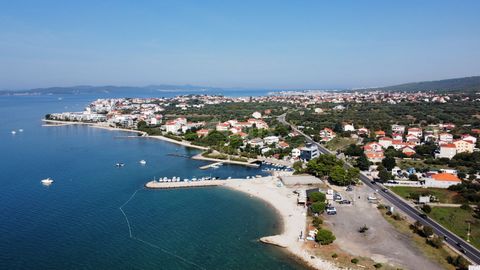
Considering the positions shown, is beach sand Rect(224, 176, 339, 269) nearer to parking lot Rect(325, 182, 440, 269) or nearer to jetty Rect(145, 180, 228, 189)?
jetty Rect(145, 180, 228, 189)

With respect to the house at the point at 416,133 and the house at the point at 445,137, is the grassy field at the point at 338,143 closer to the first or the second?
the house at the point at 416,133

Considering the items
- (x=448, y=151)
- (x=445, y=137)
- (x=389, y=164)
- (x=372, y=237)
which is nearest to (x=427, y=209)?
(x=372, y=237)

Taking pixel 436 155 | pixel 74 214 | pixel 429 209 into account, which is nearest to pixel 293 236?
pixel 429 209

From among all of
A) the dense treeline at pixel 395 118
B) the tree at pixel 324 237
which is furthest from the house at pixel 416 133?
the tree at pixel 324 237

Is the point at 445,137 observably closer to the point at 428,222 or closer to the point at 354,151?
the point at 354,151

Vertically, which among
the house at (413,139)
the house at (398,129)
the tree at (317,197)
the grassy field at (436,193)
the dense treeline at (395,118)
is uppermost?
the dense treeline at (395,118)

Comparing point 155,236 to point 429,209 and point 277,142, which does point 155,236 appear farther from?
point 277,142

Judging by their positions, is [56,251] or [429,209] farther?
[429,209]
